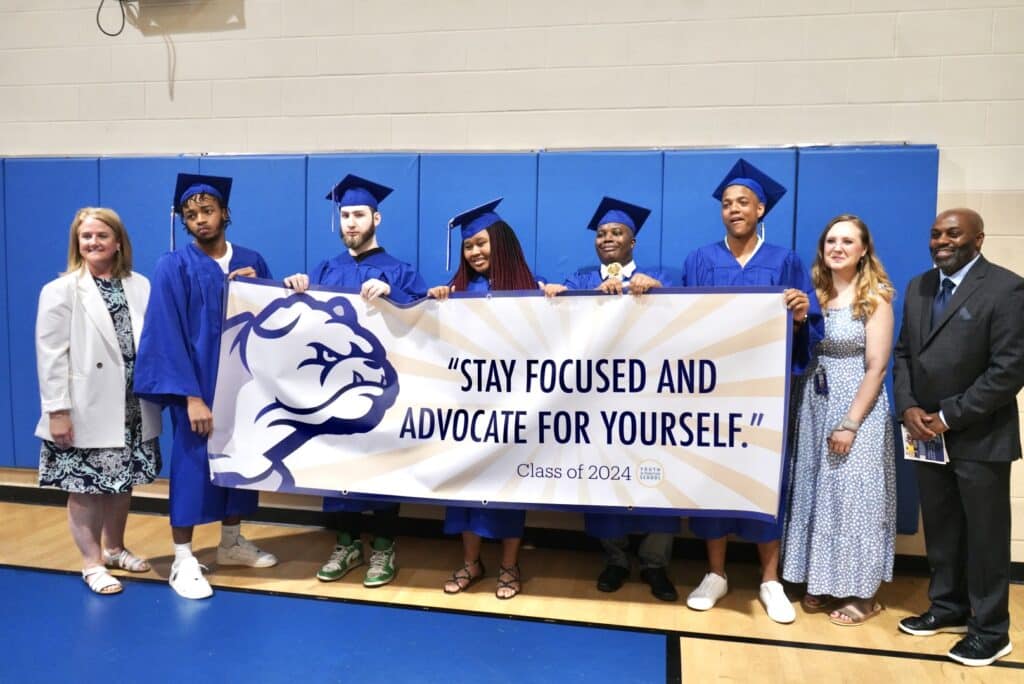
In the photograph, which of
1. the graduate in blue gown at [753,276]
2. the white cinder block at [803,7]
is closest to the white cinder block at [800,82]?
the white cinder block at [803,7]

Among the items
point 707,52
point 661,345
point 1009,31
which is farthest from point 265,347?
point 1009,31

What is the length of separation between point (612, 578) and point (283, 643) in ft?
4.42

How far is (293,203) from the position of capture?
3836 mm

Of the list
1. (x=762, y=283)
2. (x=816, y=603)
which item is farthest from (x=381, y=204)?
(x=816, y=603)

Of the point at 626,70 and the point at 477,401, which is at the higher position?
the point at 626,70

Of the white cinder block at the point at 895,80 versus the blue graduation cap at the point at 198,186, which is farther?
the white cinder block at the point at 895,80

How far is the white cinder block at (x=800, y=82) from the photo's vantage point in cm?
349

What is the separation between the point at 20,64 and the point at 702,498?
444 centimetres

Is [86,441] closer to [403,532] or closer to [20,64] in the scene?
[403,532]

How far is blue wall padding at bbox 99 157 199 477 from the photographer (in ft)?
13.1

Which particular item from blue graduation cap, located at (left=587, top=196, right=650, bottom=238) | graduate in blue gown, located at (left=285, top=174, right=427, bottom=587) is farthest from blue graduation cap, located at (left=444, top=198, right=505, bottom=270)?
blue graduation cap, located at (left=587, top=196, right=650, bottom=238)

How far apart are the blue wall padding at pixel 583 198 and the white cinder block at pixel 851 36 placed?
0.91 meters

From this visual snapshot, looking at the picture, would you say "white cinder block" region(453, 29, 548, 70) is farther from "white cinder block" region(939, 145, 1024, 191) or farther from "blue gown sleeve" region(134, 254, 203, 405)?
"white cinder block" region(939, 145, 1024, 191)

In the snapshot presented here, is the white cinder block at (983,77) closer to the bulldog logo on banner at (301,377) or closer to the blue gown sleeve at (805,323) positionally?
the blue gown sleeve at (805,323)
